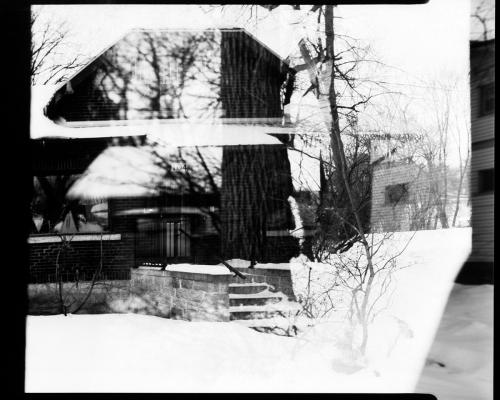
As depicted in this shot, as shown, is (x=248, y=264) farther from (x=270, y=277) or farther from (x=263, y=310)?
(x=263, y=310)

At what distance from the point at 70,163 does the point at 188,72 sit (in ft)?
4.53

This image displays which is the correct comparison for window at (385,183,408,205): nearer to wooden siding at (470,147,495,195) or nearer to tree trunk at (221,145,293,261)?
wooden siding at (470,147,495,195)

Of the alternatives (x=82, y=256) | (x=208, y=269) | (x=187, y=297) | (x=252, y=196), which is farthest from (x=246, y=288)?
(x=82, y=256)

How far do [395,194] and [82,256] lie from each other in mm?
2782

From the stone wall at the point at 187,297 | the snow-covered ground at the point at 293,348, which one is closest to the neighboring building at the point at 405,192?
the snow-covered ground at the point at 293,348

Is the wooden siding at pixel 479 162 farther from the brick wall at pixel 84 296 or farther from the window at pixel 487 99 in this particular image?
the brick wall at pixel 84 296

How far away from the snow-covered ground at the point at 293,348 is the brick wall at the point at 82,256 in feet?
1.22

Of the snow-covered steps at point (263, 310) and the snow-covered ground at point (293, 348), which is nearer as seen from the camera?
the snow-covered ground at point (293, 348)

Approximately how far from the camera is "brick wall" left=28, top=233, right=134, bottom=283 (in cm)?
441

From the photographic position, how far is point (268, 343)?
14.1 feet

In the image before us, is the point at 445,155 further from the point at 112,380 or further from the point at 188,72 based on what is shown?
the point at 112,380

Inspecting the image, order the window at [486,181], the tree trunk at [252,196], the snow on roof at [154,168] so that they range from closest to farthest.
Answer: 1. the window at [486,181]
2. the tree trunk at [252,196]
3. the snow on roof at [154,168]

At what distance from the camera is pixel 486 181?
13.3 ft

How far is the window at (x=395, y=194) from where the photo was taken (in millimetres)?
4375
